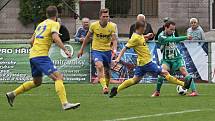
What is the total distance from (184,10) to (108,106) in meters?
27.7

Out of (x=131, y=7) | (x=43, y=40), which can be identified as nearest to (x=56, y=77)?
(x=43, y=40)

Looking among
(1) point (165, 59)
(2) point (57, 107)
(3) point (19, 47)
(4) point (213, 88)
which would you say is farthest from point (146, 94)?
(3) point (19, 47)

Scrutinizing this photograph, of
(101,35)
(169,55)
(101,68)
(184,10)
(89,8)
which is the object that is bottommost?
(101,68)

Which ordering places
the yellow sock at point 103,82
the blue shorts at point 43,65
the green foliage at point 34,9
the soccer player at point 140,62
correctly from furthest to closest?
the green foliage at point 34,9 < the yellow sock at point 103,82 < the soccer player at point 140,62 < the blue shorts at point 43,65

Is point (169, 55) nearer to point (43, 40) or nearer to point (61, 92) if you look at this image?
point (43, 40)

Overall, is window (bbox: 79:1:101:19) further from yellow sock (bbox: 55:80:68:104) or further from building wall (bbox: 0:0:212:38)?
yellow sock (bbox: 55:80:68:104)

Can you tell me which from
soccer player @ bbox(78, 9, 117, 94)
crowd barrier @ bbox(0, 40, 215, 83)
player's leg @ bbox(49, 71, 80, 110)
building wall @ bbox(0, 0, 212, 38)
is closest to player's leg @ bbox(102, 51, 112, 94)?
soccer player @ bbox(78, 9, 117, 94)

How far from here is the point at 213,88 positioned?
19188 mm

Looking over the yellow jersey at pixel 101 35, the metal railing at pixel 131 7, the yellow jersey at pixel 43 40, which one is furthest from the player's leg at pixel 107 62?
the metal railing at pixel 131 7

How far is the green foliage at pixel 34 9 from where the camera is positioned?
38.6 m

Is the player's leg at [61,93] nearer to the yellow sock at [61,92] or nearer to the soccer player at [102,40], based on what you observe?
the yellow sock at [61,92]

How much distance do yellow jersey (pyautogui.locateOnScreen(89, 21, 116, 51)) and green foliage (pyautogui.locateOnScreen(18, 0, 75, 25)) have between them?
20.9 metres

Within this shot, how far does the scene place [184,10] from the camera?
41.4 m

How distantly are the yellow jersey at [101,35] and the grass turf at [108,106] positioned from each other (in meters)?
1.13
